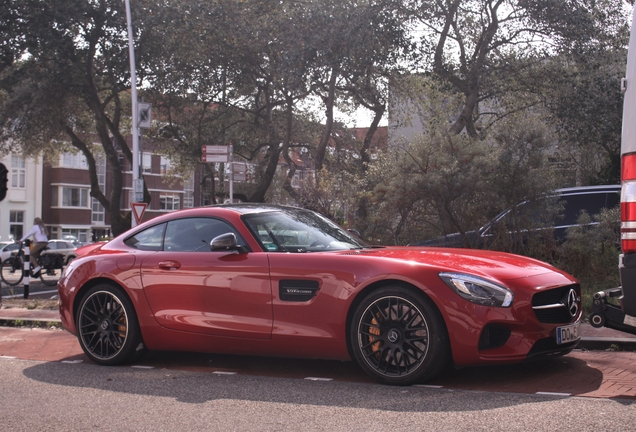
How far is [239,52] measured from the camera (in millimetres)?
24047

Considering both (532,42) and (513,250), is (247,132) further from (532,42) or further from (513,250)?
(513,250)

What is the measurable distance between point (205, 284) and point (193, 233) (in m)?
0.65

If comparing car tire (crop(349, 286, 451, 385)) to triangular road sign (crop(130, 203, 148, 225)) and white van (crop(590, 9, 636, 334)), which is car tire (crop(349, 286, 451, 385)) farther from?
triangular road sign (crop(130, 203, 148, 225))

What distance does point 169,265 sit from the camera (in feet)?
22.4

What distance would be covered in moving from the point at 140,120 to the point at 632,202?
1902 cm

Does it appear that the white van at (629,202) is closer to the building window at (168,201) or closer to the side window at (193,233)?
the side window at (193,233)

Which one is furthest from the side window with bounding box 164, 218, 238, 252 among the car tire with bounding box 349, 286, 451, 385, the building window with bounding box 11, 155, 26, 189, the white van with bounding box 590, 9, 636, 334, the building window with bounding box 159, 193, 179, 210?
the building window with bounding box 159, 193, 179, 210

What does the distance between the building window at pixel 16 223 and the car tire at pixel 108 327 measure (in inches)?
2164

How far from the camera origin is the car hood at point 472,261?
566 cm

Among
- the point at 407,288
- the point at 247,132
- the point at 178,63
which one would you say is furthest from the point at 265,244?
the point at 247,132

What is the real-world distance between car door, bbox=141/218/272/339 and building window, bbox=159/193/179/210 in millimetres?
68477

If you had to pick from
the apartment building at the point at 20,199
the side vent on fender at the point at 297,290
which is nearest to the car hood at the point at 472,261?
the side vent on fender at the point at 297,290

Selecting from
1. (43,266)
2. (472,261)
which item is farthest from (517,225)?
(43,266)

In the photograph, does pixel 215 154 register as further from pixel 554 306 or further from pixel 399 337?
pixel 554 306
